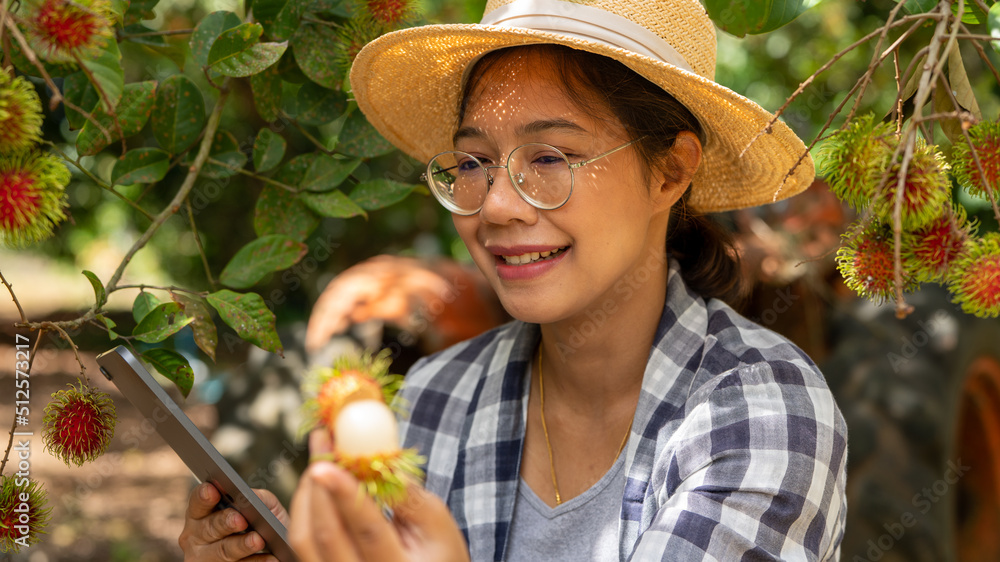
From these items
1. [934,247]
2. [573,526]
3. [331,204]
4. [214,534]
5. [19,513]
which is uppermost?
[934,247]

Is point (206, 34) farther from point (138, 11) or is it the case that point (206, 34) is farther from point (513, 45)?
point (513, 45)

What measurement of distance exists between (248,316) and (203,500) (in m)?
0.25

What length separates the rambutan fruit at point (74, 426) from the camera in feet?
2.74

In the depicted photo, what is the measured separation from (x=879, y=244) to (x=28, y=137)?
2.64 ft

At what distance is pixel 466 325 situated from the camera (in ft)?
8.27

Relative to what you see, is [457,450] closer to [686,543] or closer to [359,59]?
[686,543]

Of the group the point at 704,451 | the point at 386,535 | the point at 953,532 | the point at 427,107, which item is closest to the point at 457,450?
the point at 704,451

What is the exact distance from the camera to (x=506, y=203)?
3.90 ft

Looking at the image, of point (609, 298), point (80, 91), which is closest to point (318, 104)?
point (80, 91)

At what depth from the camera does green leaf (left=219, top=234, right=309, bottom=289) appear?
1191mm

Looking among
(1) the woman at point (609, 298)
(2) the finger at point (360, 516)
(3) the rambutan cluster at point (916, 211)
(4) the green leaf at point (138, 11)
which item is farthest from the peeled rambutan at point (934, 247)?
(4) the green leaf at point (138, 11)

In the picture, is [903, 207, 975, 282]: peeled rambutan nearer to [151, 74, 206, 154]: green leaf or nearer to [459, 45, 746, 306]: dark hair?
[459, 45, 746, 306]: dark hair

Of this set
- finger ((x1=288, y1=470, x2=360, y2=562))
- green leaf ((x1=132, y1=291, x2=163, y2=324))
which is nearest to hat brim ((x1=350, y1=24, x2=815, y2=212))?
green leaf ((x1=132, y1=291, x2=163, y2=324))

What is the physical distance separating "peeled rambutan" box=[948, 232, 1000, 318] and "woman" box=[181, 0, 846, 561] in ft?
0.82
